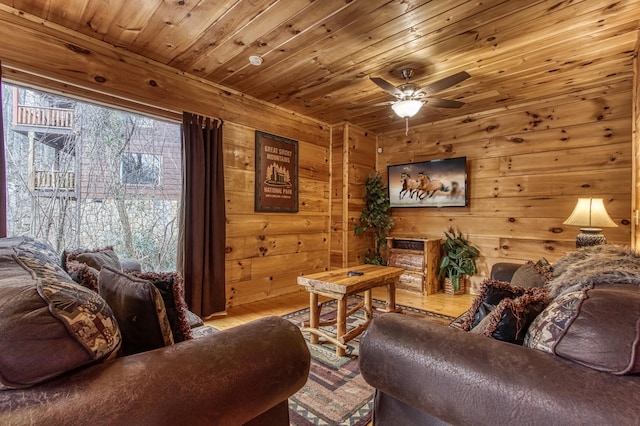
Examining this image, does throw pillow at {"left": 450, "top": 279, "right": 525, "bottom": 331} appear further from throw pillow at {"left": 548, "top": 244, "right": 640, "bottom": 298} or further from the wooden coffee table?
the wooden coffee table

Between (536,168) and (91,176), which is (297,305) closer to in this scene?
(91,176)

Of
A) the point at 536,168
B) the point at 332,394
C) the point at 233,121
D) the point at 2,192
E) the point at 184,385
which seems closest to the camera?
the point at 184,385

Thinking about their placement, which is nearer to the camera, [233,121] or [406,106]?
[406,106]

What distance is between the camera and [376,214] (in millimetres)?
4797

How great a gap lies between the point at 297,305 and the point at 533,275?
8.00ft

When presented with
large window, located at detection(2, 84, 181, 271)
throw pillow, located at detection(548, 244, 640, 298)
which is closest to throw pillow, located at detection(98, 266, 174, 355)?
throw pillow, located at detection(548, 244, 640, 298)

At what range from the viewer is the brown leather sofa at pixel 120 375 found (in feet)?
2.15

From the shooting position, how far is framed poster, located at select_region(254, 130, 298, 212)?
12.3ft

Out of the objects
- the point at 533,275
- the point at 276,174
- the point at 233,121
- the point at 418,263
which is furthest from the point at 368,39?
the point at 418,263

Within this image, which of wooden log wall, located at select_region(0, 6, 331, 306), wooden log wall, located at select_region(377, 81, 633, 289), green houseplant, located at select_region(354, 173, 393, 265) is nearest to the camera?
wooden log wall, located at select_region(0, 6, 331, 306)

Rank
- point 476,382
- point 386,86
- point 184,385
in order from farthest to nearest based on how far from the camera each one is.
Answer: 1. point 386,86
2. point 476,382
3. point 184,385

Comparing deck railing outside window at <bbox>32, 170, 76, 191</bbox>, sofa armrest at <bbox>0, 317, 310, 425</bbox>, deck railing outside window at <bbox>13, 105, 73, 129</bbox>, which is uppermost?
deck railing outside window at <bbox>13, 105, 73, 129</bbox>

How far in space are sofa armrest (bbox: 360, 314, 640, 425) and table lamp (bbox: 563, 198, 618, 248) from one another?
2567mm

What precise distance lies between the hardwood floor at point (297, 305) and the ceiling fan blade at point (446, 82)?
2.31 m
